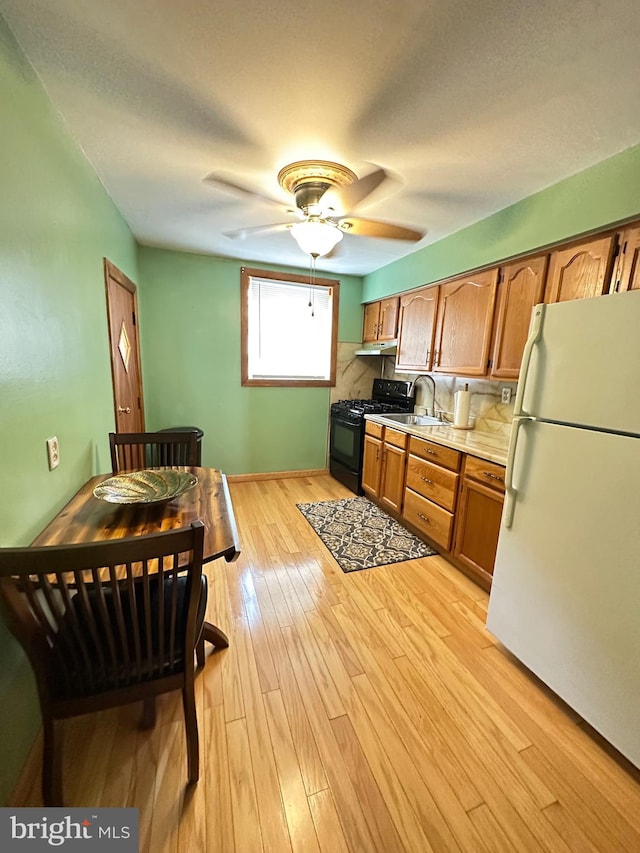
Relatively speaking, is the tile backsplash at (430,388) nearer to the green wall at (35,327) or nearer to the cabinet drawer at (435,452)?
the cabinet drawer at (435,452)

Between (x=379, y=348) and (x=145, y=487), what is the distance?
3032 millimetres

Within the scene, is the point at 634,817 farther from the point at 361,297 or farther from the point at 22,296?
the point at 361,297

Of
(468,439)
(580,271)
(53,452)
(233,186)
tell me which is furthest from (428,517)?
(233,186)

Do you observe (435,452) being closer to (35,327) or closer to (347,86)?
(347,86)

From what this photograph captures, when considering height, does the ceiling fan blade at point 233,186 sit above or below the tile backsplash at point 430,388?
above

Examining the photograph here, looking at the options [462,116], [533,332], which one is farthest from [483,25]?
[533,332]

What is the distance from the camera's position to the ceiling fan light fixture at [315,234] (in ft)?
6.01

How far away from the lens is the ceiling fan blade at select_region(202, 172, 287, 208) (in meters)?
1.73

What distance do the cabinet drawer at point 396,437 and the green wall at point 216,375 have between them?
4.15ft

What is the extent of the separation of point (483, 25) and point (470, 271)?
66.4 inches

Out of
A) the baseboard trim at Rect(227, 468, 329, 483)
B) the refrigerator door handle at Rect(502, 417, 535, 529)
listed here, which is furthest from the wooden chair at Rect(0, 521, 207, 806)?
the baseboard trim at Rect(227, 468, 329, 483)

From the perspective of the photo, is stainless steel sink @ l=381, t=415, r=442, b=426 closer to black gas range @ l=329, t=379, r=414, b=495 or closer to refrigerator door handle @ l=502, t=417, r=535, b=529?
black gas range @ l=329, t=379, r=414, b=495

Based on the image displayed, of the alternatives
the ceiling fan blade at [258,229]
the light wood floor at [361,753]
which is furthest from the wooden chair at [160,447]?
the ceiling fan blade at [258,229]

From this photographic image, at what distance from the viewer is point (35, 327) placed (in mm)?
1278
